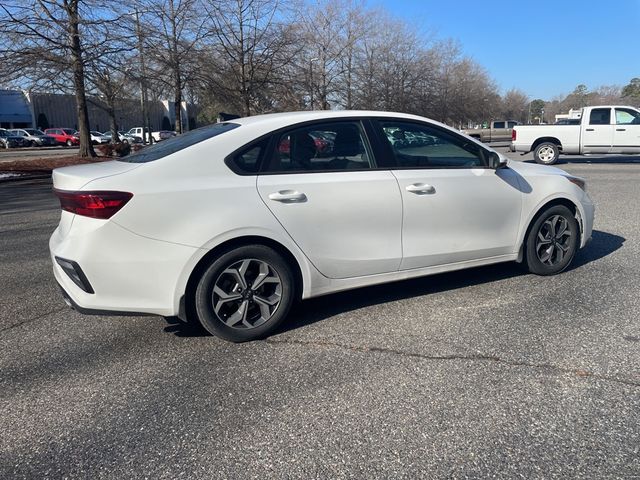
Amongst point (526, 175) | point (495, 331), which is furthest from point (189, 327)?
point (526, 175)

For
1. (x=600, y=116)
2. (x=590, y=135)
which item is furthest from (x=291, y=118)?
(x=600, y=116)

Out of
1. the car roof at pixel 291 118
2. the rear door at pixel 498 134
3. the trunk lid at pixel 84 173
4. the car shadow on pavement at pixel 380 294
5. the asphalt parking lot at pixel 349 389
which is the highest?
the rear door at pixel 498 134

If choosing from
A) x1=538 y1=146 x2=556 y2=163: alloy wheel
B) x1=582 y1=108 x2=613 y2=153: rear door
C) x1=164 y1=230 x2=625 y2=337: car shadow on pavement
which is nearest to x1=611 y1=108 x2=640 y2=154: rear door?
x1=582 y1=108 x2=613 y2=153: rear door

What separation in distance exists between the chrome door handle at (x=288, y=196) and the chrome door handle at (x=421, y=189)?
3.04 ft

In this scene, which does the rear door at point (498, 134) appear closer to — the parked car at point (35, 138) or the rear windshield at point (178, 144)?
the rear windshield at point (178, 144)

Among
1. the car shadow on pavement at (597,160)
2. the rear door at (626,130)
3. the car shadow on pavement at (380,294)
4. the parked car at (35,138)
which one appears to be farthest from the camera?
the parked car at (35,138)

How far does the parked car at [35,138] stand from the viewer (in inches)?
1800

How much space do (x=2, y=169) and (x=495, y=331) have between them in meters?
18.3

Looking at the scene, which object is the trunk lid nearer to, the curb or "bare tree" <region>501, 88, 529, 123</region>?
the curb

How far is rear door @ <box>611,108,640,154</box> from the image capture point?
672 inches

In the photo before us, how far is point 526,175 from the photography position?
4727mm

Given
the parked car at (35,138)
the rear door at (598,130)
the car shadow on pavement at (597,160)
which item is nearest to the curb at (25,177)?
the car shadow on pavement at (597,160)

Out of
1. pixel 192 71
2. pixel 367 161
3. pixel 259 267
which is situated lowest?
pixel 259 267

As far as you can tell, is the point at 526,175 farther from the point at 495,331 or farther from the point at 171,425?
the point at 171,425
